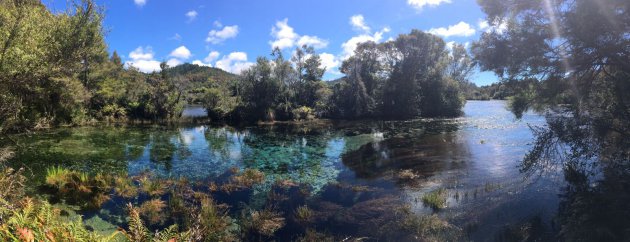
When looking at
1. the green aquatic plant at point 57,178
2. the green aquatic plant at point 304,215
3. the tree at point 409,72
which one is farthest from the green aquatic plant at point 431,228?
the tree at point 409,72

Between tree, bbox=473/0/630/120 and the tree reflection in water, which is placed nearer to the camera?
the tree reflection in water

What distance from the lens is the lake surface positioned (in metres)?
10.7

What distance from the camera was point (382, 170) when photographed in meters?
17.4

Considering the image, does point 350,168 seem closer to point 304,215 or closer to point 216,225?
point 304,215

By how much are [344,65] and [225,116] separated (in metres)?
20.2

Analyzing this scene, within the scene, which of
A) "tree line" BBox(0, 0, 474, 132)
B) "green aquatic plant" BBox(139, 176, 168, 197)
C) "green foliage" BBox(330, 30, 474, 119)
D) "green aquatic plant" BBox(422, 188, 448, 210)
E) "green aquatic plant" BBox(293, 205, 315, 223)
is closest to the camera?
"green aquatic plant" BBox(293, 205, 315, 223)

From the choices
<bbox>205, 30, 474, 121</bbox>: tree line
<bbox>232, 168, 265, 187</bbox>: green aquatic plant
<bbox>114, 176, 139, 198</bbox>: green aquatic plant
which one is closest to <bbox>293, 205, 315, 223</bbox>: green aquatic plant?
<bbox>232, 168, 265, 187</bbox>: green aquatic plant

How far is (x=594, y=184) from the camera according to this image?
41.0ft

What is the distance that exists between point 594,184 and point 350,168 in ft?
32.9

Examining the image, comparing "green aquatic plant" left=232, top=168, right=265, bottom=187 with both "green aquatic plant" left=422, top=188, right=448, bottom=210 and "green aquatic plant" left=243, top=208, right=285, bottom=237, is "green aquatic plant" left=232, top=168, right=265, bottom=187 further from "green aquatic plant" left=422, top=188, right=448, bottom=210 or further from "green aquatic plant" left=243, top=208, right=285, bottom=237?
"green aquatic plant" left=422, top=188, right=448, bottom=210

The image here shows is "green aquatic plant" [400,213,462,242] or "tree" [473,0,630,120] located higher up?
"tree" [473,0,630,120]

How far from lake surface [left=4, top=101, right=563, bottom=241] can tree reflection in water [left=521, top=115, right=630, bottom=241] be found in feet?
2.00

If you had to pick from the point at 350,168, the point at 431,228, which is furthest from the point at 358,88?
the point at 431,228

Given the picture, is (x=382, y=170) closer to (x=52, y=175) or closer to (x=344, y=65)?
(x=52, y=175)
